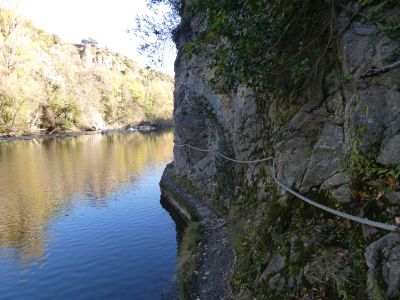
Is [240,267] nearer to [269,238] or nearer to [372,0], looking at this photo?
[269,238]

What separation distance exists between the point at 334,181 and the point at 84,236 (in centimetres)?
1231

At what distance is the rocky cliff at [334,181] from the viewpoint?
4.51m

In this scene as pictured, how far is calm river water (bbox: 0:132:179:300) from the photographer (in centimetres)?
1072

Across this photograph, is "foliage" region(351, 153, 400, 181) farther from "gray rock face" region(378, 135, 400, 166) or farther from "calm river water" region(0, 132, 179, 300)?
"calm river water" region(0, 132, 179, 300)

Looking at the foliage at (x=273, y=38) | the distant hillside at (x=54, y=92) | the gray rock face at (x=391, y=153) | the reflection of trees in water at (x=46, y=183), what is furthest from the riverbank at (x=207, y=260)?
the distant hillside at (x=54, y=92)

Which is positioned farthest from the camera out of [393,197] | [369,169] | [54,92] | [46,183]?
[54,92]

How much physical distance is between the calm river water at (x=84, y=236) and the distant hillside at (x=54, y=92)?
4034 centimetres

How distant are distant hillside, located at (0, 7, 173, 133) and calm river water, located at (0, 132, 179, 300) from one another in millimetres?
40344

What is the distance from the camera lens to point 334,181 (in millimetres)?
5496

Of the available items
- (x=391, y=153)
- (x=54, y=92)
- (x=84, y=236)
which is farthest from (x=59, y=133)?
(x=391, y=153)

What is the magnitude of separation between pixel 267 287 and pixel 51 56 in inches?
4058

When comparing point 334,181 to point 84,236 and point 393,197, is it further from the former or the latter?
point 84,236

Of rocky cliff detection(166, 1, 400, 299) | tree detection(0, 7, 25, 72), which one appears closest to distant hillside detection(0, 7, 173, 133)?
tree detection(0, 7, 25, 72)

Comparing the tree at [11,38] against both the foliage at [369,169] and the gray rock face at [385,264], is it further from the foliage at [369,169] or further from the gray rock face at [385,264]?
the gray rock face at [385,264]
